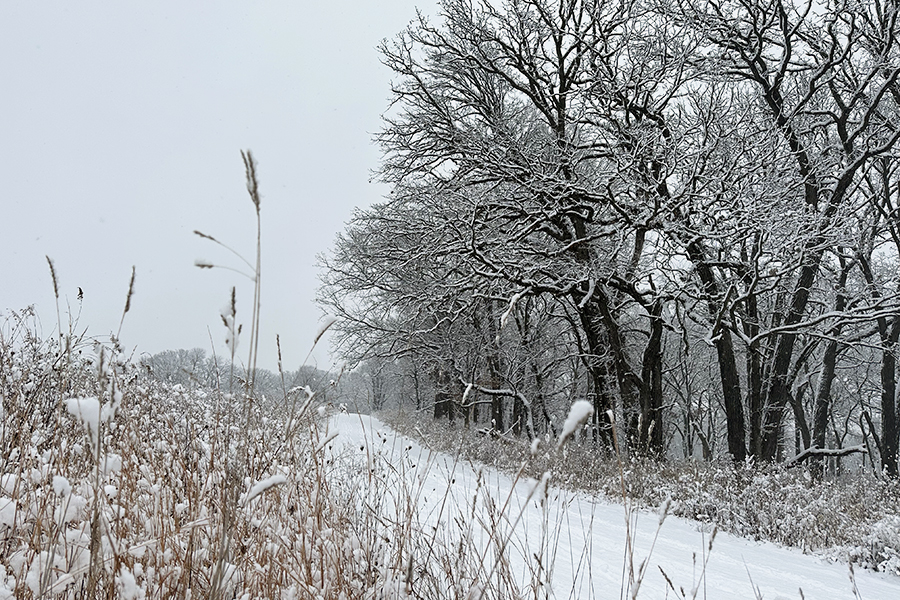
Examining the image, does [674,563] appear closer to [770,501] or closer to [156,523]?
[770,501]

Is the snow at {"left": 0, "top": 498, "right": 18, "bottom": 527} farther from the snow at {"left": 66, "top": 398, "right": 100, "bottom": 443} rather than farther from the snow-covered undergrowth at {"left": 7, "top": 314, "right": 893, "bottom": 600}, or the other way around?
the snow at {"left": 66, "top": 398, "right": 100, "bottom": 443}

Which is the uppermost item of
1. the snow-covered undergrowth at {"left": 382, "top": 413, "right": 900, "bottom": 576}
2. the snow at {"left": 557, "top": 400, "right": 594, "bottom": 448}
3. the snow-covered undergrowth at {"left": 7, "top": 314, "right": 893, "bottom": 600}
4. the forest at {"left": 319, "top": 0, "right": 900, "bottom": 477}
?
the forest at {"left": 319, "top": 0, "right": 900, "bottom": 477}

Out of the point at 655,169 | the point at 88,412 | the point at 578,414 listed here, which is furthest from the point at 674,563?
the point at 655,169

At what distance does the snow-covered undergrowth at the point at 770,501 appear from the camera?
192 inches

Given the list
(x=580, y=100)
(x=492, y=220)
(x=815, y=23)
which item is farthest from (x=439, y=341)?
(x=815, y=23)

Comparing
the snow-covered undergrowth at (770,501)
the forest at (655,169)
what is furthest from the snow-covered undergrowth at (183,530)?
the forest at (655,169)

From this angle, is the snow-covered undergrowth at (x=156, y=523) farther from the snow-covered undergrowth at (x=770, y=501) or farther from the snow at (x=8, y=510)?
the snow-covered undergrowth at (x=770, y=501)

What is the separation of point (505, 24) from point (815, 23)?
17.8 feet

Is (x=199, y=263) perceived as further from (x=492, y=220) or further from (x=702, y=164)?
(x=492, y=220)

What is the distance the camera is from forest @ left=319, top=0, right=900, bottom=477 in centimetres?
864

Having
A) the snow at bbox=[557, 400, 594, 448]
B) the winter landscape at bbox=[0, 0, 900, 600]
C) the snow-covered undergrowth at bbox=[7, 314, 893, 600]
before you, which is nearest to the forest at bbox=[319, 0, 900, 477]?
the winter landscape at bbox=[0, 0, 900, 600]

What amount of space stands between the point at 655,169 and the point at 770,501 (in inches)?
234

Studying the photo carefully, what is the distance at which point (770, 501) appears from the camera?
6.18 m

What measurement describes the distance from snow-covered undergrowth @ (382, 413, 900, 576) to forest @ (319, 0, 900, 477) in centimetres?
90
